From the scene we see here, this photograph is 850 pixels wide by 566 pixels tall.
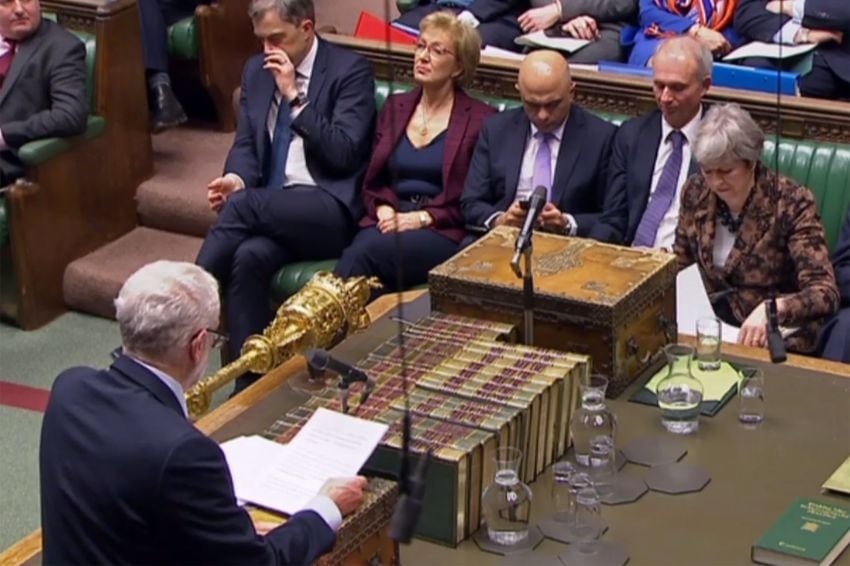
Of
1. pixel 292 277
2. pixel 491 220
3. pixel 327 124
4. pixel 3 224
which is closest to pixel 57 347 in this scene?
pixel 3 224

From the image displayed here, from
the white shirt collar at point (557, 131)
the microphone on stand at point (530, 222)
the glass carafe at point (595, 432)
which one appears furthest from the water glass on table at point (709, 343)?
the white shirt collar at point (557, 131)

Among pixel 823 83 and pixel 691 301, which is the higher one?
pixel 823 83

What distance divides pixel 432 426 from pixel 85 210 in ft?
10.3

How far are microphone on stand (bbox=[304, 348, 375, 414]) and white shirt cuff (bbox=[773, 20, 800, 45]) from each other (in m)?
2.96

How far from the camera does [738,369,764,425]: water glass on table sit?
397cm

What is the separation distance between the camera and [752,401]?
3992 millimetres

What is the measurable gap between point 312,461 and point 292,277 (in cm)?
210

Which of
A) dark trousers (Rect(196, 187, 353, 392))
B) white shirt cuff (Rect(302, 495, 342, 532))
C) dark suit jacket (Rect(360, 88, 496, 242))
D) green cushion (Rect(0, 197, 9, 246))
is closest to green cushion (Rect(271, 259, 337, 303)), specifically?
dark trousers (Rect(196, 187, 353, 392))

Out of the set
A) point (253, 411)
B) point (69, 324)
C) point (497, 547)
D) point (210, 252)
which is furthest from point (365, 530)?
point (69, 324)

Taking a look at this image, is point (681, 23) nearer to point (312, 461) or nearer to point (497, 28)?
point (497, 28)

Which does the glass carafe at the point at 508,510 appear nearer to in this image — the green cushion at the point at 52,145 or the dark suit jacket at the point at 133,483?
the dark suit jacket at the point at 133,483

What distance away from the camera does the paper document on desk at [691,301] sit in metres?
4.58

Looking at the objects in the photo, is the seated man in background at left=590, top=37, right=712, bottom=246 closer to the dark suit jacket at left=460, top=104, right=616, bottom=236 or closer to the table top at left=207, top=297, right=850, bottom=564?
the dark suit jacket at left=460, top=104, right=616, bottom=236

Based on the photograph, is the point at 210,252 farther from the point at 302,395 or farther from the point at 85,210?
the point at 302,395
